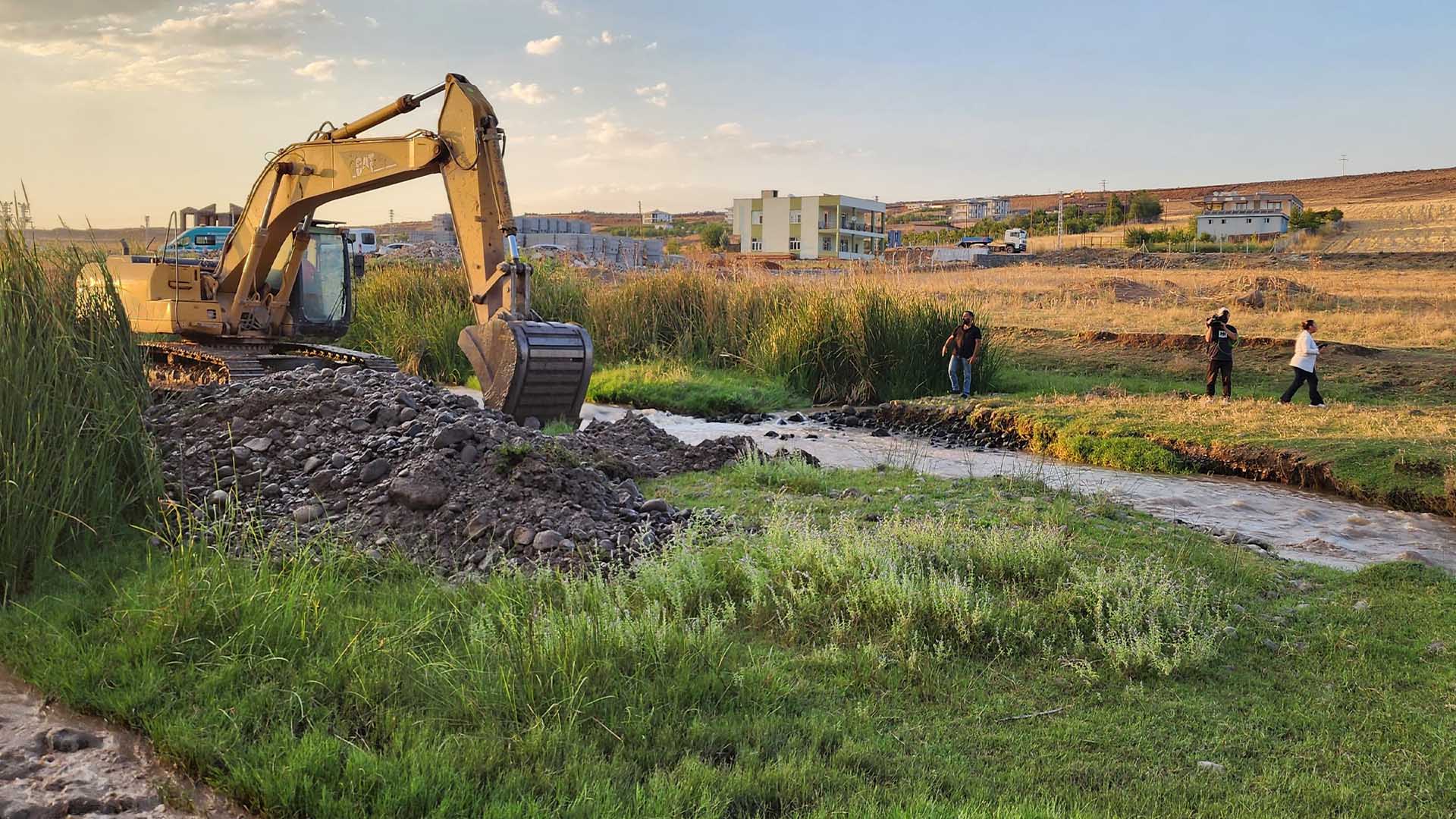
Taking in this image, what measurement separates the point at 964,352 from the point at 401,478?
11033 mm

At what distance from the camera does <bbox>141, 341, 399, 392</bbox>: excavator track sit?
488 inches

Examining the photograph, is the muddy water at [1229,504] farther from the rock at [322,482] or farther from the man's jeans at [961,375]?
the rock at [322,482]

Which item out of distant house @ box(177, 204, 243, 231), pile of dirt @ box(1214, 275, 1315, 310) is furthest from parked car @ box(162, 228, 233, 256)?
pile of dirt @ box(1214, 275, 1315, 310)

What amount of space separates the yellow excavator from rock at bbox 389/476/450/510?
3930 mm

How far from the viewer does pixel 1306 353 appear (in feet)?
47.6

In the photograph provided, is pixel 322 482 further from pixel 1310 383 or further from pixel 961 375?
pixel 1310 383

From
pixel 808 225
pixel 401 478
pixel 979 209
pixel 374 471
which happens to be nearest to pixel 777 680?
pixel 401 478

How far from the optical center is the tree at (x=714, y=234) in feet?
262

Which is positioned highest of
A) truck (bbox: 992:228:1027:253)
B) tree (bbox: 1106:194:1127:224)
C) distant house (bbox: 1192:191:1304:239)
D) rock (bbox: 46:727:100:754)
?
tree (bbox: 1106:194:1127:224)

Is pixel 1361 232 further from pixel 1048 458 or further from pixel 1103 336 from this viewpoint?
pixel 1048 458

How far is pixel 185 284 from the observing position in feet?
41.8

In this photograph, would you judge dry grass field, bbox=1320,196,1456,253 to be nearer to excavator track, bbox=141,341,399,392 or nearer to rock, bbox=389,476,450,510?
excavator track, bbox=141,341,399,392

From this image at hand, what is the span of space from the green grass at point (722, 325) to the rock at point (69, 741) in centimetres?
1412

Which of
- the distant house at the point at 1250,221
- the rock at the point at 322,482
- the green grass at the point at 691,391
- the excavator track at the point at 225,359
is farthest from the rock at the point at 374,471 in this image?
the distant house at the point at 1250,221
